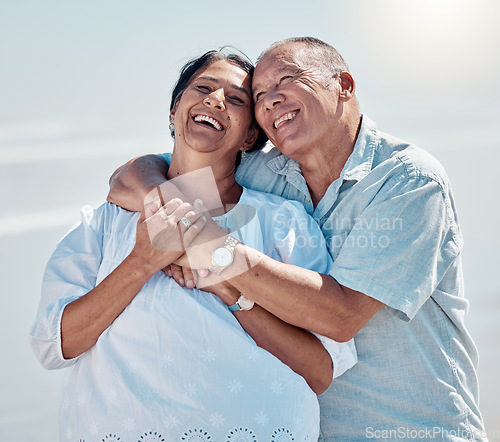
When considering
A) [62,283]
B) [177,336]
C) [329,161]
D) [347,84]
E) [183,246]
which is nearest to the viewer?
[177,336]

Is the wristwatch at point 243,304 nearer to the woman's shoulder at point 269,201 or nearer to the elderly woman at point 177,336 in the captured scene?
the elderly woman at point 177,336

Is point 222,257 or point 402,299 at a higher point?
point 222,257

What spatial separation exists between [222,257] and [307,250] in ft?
1.11

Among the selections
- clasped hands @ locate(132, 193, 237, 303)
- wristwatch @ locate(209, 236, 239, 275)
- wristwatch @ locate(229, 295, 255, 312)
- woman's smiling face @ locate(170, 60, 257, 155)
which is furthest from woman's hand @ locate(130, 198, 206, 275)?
woman's smiling face @ locate(170, 60, 257, 155)

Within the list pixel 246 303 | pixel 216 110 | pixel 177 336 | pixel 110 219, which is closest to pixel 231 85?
pixel 216 110

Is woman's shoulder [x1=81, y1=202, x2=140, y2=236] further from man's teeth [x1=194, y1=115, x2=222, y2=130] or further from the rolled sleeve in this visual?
the rolled sleeve

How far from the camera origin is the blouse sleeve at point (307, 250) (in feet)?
6.77

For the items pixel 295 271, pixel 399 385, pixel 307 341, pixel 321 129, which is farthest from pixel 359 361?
pixel 321 129

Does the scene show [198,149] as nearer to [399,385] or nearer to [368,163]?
[368,163]

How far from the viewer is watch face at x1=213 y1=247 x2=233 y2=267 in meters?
1.94

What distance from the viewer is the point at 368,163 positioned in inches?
91.4

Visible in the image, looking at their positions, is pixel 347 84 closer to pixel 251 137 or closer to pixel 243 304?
pixel 251 137

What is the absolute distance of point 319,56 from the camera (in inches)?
97.8

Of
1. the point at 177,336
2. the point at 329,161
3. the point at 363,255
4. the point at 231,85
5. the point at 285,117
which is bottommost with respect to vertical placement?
the point at 177,336
